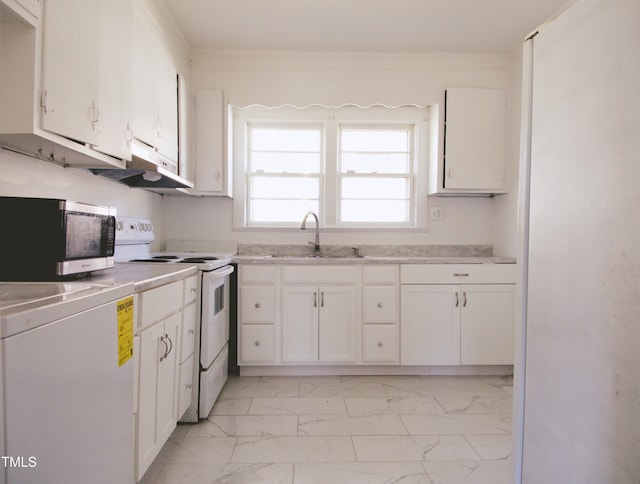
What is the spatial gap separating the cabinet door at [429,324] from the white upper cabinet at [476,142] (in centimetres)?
96

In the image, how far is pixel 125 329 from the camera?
3.36ft

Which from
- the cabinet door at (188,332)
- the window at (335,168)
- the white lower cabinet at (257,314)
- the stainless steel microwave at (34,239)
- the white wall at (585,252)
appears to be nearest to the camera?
the white wall at (585,252)

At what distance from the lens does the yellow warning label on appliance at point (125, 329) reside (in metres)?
0.99

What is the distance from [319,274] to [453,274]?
1075mm

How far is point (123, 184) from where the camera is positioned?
7.77ft

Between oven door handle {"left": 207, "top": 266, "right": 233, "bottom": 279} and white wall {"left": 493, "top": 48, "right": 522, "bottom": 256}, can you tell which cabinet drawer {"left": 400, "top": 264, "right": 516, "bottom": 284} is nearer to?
white wall {"left": 493, "top": 48, "right": 522, "bottom": 256}

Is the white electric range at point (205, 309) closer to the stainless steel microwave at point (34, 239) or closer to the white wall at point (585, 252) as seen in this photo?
the stainless steel microwave at point (34, 239)

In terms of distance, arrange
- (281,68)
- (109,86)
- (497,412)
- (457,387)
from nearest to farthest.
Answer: (109,86) → (497,412) → (457,387) → (281,68)

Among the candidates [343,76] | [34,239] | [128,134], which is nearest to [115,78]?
[128,134]

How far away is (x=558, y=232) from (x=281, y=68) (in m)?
2.70

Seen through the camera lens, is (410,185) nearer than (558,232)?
No

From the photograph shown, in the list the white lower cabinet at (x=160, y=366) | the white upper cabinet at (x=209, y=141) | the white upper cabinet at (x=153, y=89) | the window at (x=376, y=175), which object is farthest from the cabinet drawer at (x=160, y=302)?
the window at (x=376, y=175)

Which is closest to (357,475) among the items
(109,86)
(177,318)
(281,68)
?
(177,318)

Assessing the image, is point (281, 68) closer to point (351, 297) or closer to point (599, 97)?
point (351, 297)
